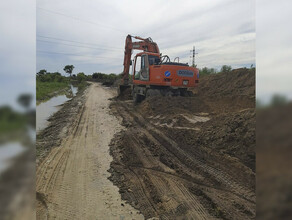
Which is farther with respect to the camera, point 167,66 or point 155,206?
point 167,66

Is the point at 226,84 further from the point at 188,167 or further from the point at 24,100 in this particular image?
the point at 24,100

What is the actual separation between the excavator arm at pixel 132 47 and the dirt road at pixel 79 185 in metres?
8.24

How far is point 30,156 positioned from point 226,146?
158 inches

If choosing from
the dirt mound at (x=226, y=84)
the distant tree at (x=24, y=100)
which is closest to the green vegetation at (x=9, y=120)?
the distant tree at (x=24, y=100)

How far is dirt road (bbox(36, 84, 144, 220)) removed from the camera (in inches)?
95.0

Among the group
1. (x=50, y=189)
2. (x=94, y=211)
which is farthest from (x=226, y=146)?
(x=50, y=189)

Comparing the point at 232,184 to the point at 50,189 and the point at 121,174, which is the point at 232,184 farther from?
the point at 50,189

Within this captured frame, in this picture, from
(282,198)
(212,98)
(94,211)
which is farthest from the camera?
(212,98)

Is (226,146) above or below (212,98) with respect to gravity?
below

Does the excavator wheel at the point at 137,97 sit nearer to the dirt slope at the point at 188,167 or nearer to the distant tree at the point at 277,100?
the dirt slope at the point at 188,167

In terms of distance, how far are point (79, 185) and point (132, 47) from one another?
1072cm

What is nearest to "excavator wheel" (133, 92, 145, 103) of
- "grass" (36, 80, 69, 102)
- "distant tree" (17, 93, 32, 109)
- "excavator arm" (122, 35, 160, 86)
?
"excavator arm" (122, 35, 160, 86)

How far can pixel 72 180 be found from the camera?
315cm

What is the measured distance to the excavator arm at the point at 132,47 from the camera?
474 inches
